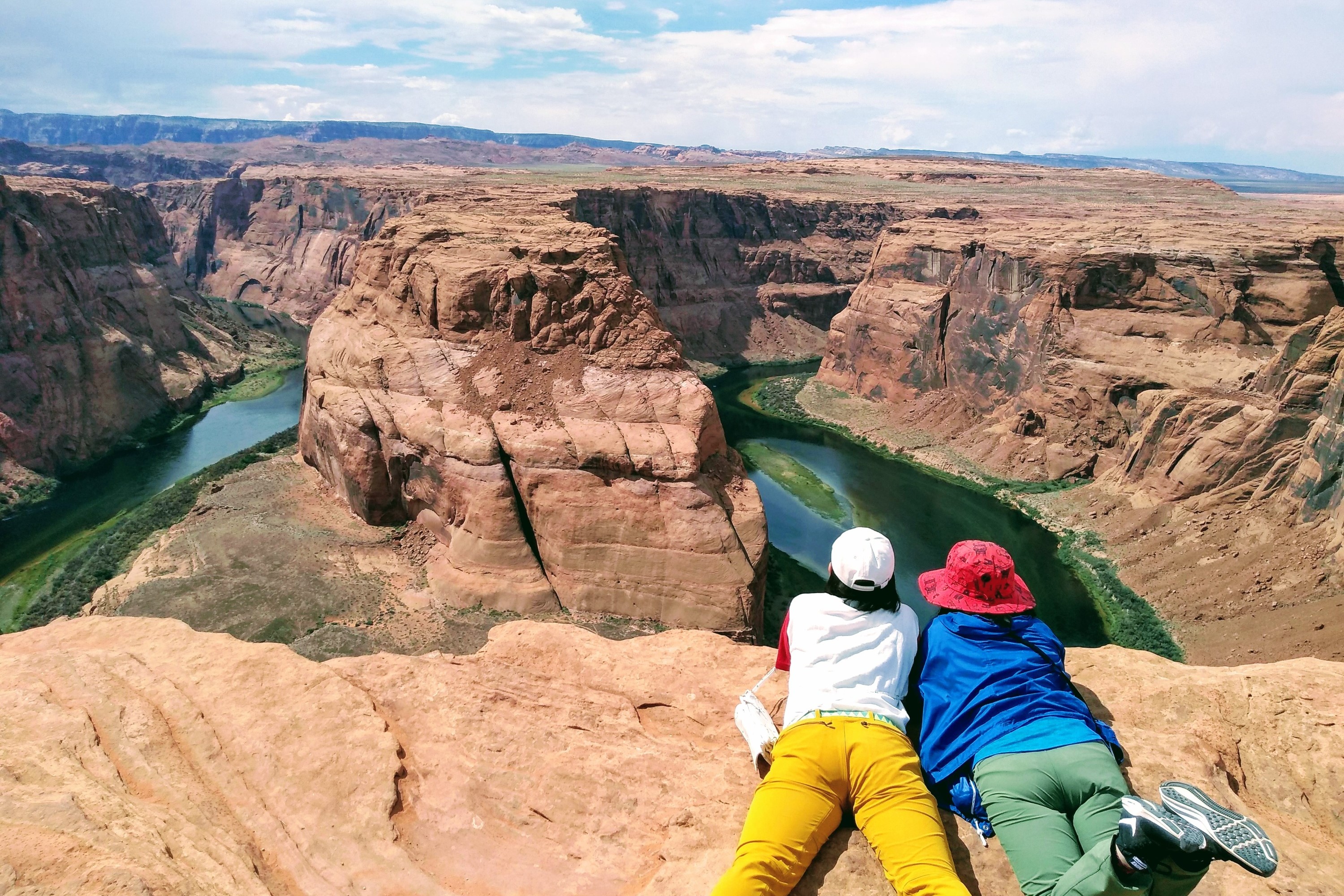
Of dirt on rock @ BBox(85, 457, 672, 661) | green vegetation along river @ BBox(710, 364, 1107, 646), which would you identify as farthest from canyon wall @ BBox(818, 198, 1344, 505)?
dirt on rock @ BBox(85, 457, 672, 661)

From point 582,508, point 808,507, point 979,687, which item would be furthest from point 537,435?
point 979,687

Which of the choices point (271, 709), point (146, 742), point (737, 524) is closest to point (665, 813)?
point (271, 709)

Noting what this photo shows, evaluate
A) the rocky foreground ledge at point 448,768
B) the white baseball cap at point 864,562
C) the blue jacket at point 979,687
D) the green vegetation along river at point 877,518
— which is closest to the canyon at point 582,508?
the rocky foreground ledge at point 448,768

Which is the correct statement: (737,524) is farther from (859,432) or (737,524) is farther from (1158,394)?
(859,432)

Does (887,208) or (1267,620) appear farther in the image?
(887,208)

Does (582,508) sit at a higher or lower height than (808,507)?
higher

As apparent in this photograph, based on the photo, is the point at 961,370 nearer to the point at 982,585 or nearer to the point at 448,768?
the point at 982,585

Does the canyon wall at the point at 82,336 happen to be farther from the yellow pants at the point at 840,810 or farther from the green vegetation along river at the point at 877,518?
the yellow pants at the point at 840,810

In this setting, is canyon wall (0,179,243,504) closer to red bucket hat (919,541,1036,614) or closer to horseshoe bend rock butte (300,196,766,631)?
horseshoe bend rock butte (300,196,766,631)
